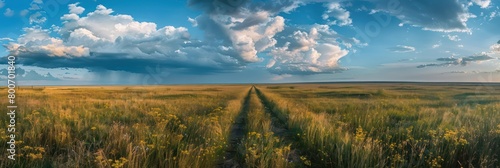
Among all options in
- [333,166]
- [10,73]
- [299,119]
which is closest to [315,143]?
[333,166]

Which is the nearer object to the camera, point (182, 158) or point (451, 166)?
point (182, 158)

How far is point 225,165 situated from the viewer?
6957mm

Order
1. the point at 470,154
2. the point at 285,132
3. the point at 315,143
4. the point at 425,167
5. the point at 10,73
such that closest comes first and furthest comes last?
the point at 425,167
the point at 470,154
the point at 10,73
the point at 315,143
the point at 285,132

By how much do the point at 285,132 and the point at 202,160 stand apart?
6014mm

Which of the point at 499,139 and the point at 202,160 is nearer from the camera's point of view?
the point at 202,160

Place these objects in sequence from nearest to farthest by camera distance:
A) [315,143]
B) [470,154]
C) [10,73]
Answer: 1. [470,154]
2. [10,73]
3. [315,143]

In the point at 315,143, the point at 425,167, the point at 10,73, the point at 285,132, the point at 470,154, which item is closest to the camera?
the point at 425,167

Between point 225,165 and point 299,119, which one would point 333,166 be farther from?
point 299,119

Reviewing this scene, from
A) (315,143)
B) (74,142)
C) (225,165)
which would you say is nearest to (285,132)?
(315,143)

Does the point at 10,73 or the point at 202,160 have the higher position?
Answer: the point at 10,73

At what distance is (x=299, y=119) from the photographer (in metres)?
12.4

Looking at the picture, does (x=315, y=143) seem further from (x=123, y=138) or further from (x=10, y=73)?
(x=10, y=73)

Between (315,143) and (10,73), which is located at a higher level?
(10,73)

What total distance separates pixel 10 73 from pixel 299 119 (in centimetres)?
930
